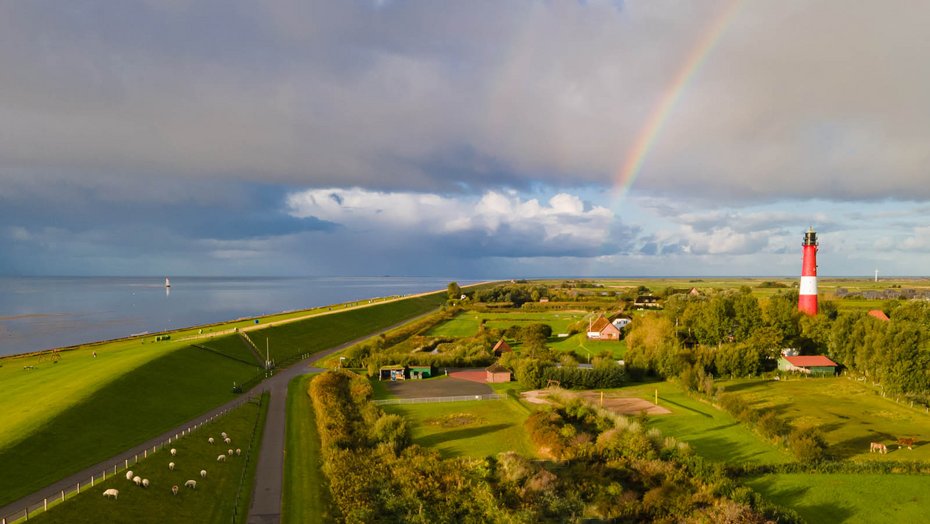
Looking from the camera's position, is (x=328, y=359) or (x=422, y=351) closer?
(x=328, y=359)

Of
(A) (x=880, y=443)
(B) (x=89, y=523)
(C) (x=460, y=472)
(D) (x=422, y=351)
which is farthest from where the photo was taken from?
(D) (x=422, y=351)

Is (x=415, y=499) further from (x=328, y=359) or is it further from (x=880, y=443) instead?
(x=328, y=359)

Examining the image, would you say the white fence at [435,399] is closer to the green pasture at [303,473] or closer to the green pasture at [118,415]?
the green pasture at [303,473]

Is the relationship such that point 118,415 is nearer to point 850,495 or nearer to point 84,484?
point 84,484

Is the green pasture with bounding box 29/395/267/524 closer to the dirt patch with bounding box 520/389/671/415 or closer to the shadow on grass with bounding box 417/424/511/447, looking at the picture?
the shadow on grass with bounding box 417/424/511/447

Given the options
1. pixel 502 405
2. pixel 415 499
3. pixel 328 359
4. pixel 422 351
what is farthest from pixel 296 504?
pixel 422 351

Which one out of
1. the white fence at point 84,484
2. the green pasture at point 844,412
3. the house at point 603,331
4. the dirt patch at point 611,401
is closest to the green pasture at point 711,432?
the dirt patch at point 611,401
